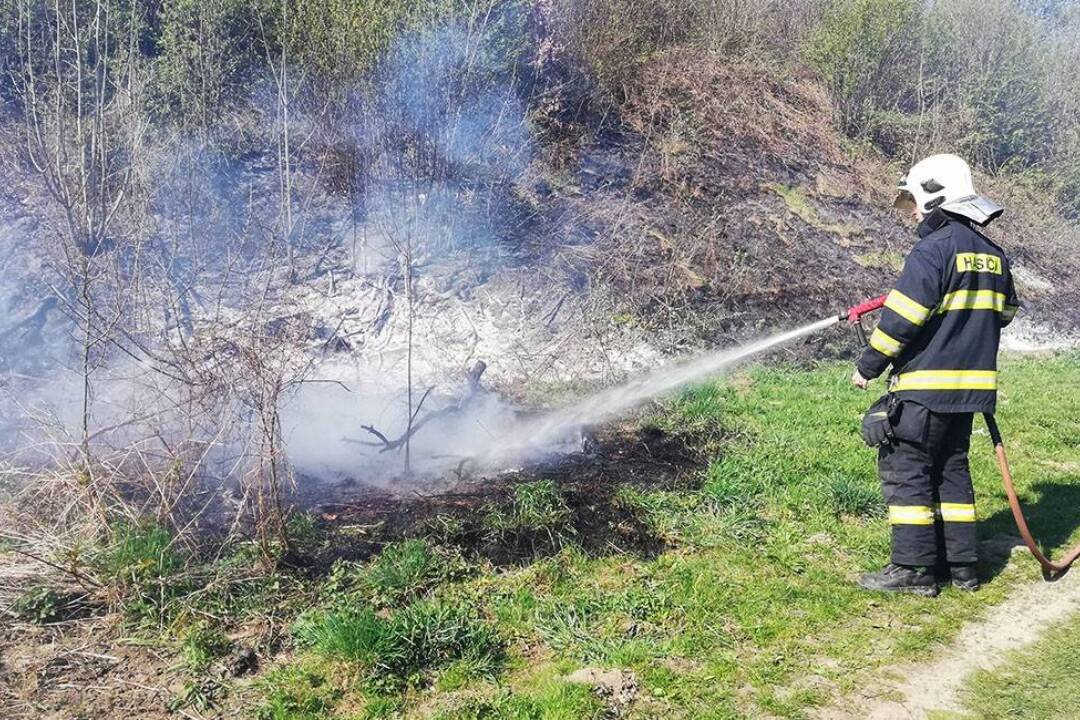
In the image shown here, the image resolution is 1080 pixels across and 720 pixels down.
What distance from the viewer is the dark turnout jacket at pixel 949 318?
157 inches

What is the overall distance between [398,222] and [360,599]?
6333 mm

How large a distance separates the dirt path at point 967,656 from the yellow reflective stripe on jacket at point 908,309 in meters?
1.62

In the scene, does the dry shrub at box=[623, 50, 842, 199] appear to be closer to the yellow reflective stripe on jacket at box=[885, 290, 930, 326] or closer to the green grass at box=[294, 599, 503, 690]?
the yellow reflective stripe on jacket at box=[885, 290, 930, 326]

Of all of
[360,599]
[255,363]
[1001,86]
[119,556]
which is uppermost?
[1001,86]

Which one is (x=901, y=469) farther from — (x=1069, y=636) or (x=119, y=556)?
(x=119, y=556)

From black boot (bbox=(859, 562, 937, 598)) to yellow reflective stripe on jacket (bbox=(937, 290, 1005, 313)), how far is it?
57.0 inches

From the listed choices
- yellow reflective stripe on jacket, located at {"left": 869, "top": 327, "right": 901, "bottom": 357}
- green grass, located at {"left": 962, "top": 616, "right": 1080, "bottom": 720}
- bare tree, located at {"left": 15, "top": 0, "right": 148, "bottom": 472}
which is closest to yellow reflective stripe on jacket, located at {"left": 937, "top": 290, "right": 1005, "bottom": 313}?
yellow reflective stripe on jacket, located at {"left": 869, "top": 327, "right": 901, "bottom": 357}

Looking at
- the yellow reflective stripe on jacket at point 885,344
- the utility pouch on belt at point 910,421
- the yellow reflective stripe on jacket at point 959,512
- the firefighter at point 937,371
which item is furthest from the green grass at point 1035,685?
the yellow reflective stripe on jacket at point 885,344

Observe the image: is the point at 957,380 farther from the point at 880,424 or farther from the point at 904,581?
the point at 904,581

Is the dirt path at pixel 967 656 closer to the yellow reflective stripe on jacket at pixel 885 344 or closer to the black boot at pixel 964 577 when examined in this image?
the black boot at pixel 964 577

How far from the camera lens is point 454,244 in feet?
31.5

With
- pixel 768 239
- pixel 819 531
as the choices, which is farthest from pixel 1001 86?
pixel 819 531

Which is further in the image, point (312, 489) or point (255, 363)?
point (312, 489)

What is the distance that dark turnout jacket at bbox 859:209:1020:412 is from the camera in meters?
3.99
